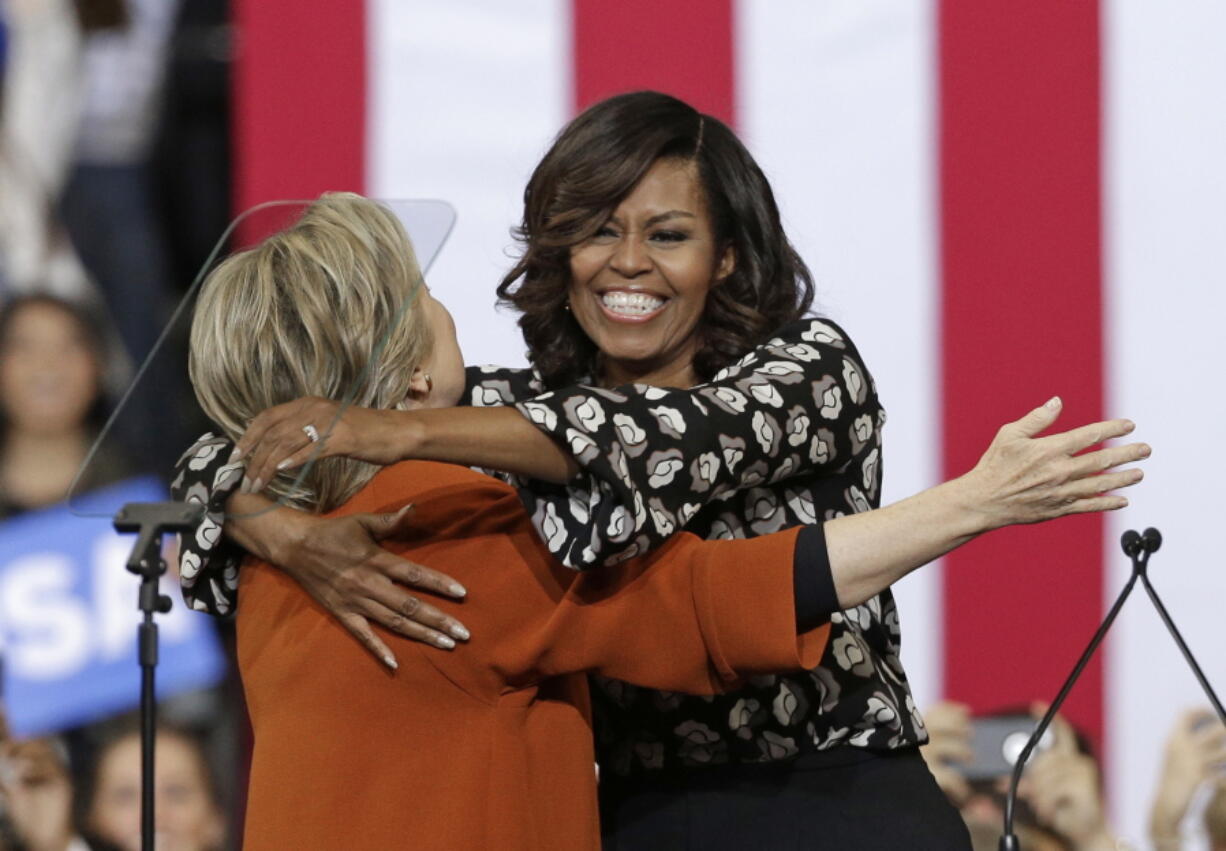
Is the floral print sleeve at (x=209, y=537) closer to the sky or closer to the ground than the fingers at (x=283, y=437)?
closer to the ground

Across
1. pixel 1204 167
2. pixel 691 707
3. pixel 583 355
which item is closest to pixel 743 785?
pixel 691 707

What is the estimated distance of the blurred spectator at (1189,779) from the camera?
85.8 inches

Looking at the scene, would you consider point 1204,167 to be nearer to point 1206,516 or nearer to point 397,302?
point 1206,516

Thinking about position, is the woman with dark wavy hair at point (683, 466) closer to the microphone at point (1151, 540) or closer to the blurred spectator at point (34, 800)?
the microphone at point (1151, 540)

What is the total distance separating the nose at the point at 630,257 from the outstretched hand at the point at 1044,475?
0.46 m

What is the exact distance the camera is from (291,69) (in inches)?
96.1

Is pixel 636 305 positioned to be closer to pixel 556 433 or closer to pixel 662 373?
pixel 662 373

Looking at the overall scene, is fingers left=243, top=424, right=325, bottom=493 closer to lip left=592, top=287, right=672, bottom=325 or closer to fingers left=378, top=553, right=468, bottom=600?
fingers left=378, top=553, right=468, bottom=600

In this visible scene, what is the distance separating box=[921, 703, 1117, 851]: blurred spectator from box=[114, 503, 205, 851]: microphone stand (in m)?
1.51

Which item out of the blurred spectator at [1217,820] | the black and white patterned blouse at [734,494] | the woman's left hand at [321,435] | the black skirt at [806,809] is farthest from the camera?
the blurred spectator at [1217,820]

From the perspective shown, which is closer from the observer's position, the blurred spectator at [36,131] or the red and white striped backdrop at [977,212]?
the red and white striped backdrop at [977,212]

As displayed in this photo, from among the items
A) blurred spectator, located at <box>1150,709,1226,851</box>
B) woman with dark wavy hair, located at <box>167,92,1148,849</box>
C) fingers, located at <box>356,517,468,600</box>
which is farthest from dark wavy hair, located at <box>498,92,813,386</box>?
blurred spectator, located at <box>1150,709,1226,851</box>

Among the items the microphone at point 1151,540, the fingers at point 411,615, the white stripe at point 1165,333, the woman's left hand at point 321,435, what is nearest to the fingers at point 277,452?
the woman's left hand at point 321,435

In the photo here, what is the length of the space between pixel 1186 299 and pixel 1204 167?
20cm
